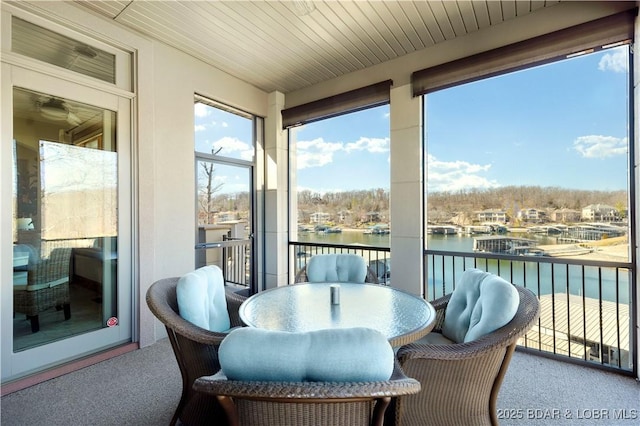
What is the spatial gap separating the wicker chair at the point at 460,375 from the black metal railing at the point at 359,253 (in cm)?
186

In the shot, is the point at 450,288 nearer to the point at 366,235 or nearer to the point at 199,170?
the point at 366,235

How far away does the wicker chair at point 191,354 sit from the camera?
1.54 meters

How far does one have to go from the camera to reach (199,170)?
12.4 ft

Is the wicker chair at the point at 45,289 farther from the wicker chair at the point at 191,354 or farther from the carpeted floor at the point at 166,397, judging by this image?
the wicker chair at the point at 191,354

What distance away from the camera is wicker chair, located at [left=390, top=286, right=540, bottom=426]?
139cm

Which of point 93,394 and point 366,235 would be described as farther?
point 366,235

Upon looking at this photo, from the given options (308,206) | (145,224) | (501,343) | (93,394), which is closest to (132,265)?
(145,224)

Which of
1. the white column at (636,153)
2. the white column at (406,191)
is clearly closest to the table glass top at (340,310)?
the white column at (406,191)

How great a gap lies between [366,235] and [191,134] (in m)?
2.49

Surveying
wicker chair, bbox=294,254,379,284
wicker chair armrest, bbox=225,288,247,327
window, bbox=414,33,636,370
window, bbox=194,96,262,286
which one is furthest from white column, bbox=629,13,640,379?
window, bbox=194,96,262,286

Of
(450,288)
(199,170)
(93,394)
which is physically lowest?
(93,394)

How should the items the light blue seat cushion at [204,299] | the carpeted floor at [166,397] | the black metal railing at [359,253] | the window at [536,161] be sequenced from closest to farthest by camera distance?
the light blue seat cushion at [204,299] → the carpeted floor at [166,397] → the window at [536,161] → the black metal railing at [359,253]

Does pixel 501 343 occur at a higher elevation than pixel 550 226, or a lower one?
lower

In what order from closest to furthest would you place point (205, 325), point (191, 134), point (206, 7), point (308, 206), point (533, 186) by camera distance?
point (205, 325) → point (206, 7) → point (533, 186) → point (191, 134) → point (308, 206)
